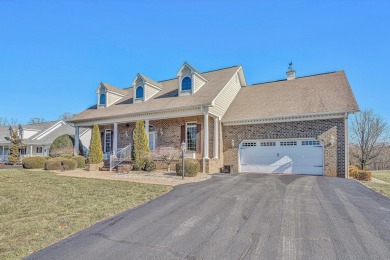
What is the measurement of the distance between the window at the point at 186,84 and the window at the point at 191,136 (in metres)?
2.88

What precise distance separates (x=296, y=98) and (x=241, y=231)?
13.1m

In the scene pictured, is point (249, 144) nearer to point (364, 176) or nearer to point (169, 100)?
point (364, 176)

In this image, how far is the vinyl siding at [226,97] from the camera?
15.4 meters

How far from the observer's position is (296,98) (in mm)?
15297

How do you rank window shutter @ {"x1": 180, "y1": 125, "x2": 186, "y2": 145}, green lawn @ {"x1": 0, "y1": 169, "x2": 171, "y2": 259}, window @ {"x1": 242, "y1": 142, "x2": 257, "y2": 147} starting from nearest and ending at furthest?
1. green lawn @ {"x1": 0, "y1": 169, "x2": 171, "y2": 259}
2. window @ {"x1": 242, "y1": 142, "x2": 257, "y2": 147}
3. window shutter @ {"x1": 180, "y1": 125, "x2": 186, "y2": 145}

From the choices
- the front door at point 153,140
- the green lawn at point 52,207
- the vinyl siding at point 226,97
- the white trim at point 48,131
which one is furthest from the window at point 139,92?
the white trim at point 48,131

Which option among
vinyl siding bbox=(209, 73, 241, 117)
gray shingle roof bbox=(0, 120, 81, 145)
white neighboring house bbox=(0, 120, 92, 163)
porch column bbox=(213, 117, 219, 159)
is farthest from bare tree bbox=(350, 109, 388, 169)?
gray shingle roof bbox=(0, 120, 81, 145)

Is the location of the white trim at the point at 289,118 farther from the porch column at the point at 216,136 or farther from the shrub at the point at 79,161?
the shrub at the point at 79,161

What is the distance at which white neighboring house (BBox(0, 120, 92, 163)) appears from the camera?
1203 inches

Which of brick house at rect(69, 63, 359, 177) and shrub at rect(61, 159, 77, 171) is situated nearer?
brick house at rect(69, 63, 359, 177)

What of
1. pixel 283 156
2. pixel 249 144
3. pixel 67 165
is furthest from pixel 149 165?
pixel 283 156

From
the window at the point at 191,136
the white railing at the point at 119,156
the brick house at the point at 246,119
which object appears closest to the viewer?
the brick house at the point at 246,119

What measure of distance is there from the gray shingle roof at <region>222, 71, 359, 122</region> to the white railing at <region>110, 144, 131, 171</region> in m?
7.75

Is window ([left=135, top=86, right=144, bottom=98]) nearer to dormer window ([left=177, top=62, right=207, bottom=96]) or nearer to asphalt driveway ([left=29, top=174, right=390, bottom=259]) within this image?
dormer window ([left=177, top=62, right=207, bottom=96])
